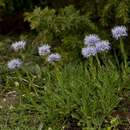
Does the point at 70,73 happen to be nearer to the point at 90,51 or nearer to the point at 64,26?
the point at 90,51

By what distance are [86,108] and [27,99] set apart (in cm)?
71

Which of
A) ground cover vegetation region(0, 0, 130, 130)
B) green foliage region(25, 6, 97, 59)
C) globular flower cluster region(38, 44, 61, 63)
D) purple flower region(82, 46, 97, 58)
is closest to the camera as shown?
ground cover vegetation region(0, 0, 130, 130)

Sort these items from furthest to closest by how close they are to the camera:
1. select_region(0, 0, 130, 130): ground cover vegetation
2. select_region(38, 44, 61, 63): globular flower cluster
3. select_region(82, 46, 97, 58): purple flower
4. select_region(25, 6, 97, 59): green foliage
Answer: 1. select_region(25, 6, 97, 59): green foliage
2. select_region(38, 44, 61, 63): globular flower cluster
3. select_region(82, 46, 97, 58): purple flower
4. select_region(0, 0, 130, 130): ground cover vegetation

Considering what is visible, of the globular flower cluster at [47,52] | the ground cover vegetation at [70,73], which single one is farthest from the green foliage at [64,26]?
the globular flower cluster at [47,52]

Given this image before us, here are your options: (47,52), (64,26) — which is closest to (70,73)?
(47,52)

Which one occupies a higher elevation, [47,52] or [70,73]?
[47,52]

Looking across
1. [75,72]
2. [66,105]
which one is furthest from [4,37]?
[66,105]

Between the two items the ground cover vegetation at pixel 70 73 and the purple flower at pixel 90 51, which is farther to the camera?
the purple flower at pixel 90 51

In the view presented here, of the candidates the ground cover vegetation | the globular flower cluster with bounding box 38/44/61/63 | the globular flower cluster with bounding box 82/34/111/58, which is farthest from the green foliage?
the globular flower cluster with bounding box 82/34/111/58

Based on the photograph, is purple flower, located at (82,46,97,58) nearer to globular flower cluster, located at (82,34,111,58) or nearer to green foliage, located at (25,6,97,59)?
globular flower cluster, located at (82,34,111,58)

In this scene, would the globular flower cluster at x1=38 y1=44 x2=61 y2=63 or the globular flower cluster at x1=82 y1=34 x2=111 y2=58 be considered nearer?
the globular flower cluster at x1=82 y1=34 x2=111 y2=58

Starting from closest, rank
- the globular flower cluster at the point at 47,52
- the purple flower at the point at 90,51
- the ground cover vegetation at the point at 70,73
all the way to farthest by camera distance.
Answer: the ground cover vegetation at the point at 70,73 → the purple flower at the point at 90,51 → the globular flower cluster at the point at 47,52

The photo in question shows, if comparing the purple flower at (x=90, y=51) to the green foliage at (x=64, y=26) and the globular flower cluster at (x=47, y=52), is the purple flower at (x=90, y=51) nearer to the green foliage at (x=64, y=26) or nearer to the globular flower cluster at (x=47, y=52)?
the globular flower cluster at (x=47, y=52)

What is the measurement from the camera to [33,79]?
5.08 metres
